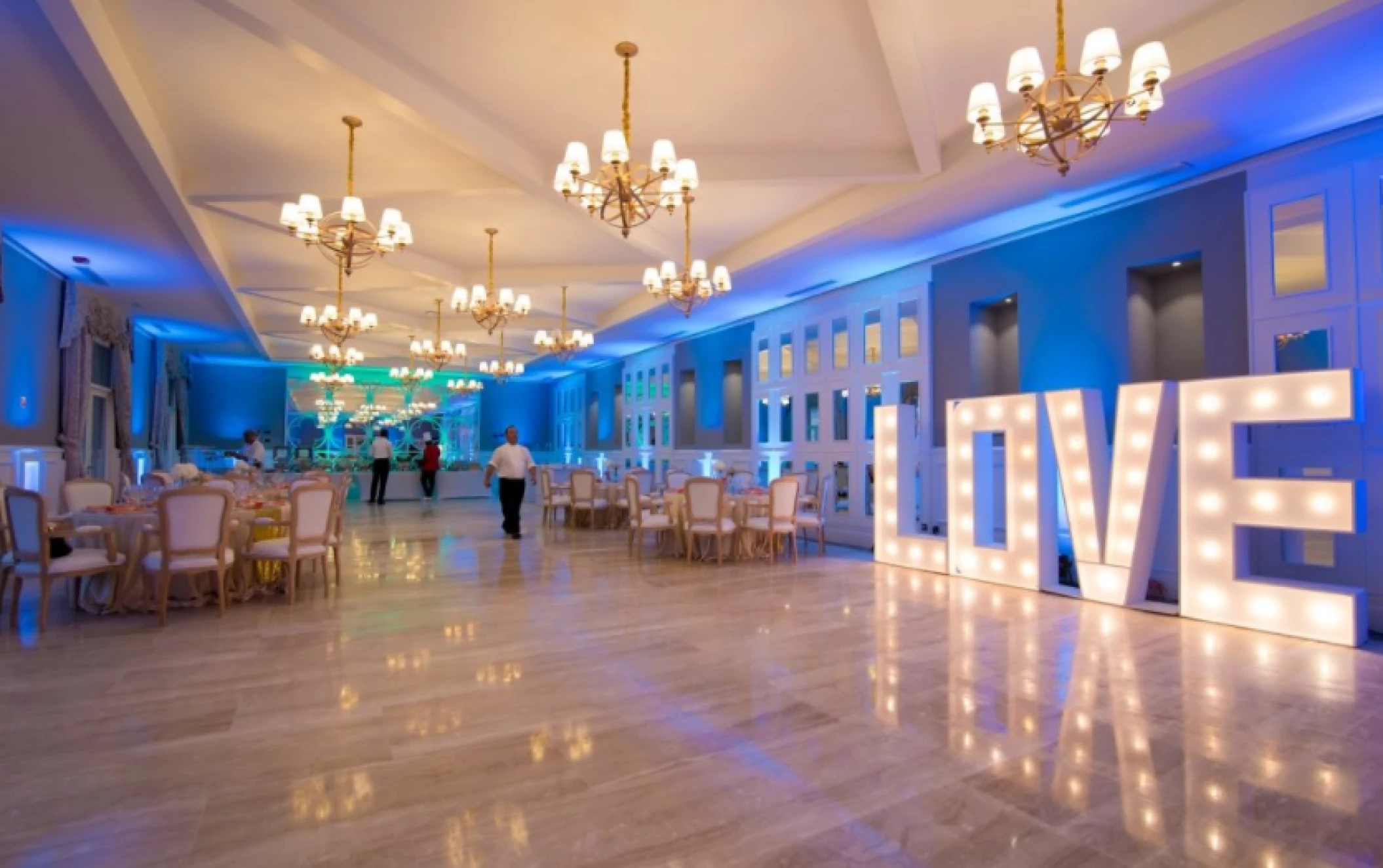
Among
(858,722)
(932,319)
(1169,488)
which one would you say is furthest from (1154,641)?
(932,319)

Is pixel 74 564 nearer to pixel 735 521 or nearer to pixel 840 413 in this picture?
pixel 735 521

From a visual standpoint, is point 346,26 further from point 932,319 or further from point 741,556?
point 932,319

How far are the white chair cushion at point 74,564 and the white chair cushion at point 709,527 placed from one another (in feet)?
16.0

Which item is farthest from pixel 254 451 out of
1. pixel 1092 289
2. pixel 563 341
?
pixel 1092 289

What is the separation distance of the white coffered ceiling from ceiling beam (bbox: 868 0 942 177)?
0.02 meters

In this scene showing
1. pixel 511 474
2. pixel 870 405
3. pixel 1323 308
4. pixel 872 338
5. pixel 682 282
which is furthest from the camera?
pixel 870 405

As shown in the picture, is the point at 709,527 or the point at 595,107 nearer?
the point at 595,107

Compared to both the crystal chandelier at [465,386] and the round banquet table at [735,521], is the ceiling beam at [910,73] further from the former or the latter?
the crystal chandelier at [465,386]

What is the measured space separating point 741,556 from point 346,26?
19.8ft

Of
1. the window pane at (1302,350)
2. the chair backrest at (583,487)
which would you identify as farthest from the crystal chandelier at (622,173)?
the chair backrest at (583,487)

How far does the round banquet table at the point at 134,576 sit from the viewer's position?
520 cm

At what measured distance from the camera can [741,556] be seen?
8031 mm

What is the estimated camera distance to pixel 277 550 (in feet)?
18.2

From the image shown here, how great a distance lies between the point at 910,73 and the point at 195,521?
19.1 feet
